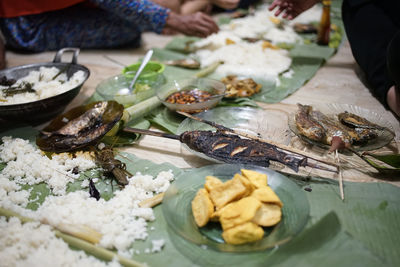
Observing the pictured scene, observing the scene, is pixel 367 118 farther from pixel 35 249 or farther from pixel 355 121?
pixel 35 249

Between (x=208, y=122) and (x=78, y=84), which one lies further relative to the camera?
(x=78, y=84)

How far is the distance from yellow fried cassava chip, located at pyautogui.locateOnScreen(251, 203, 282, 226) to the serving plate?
55 centimetres

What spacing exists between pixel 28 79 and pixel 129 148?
93 centimetres

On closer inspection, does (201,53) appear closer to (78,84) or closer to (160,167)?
(78,84)

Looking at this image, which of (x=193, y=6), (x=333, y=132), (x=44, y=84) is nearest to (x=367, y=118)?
(x=333, y=132)

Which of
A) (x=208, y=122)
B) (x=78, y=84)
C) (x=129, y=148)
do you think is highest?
(x=78, y=84)

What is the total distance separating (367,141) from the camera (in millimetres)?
1419

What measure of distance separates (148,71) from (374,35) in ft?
5.55

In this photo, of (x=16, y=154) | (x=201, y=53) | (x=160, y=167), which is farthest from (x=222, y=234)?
(x=201, y=53)

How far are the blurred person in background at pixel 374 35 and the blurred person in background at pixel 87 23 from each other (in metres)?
1.04

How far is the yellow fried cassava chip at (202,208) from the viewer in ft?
3.39

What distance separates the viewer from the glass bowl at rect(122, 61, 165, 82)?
229cm

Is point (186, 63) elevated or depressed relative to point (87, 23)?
depressed

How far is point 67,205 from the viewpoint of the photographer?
1174 mm
